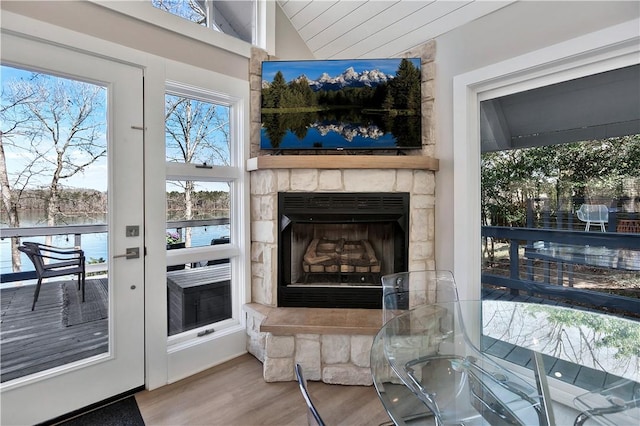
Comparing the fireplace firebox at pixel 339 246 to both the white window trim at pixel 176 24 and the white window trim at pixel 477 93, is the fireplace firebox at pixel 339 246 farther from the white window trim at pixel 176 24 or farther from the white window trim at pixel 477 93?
the white window trim at pixel 176 24

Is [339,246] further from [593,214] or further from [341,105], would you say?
[593,214]

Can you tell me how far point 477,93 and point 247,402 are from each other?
271 cm

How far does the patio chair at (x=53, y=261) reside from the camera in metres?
1.80

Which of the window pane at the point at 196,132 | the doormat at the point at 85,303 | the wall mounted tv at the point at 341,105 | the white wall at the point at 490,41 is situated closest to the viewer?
the white wall at the point at 490,41

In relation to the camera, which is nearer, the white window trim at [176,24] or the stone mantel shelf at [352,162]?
the white window trim at [176,24]

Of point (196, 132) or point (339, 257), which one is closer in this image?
point (196, 132)

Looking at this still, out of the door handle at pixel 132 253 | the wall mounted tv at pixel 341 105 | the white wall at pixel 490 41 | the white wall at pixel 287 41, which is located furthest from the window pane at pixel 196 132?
the white wall at pixel 490 41

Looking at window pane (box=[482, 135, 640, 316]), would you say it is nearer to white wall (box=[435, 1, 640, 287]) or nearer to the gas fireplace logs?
white wall (box=[435, 1, 640, 287])

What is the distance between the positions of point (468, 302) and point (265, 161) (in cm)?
178

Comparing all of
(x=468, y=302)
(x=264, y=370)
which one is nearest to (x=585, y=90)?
(x=468, y=302)

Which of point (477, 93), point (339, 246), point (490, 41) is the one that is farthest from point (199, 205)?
point (490, 41)

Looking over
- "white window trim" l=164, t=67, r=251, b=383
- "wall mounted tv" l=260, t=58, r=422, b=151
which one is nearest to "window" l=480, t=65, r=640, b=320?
"wall mounted tv" l=260, t=58, r=422, b=151

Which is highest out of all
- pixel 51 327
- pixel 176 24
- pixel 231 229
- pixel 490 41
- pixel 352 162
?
pixel 176 24

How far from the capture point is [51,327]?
6.05ft
